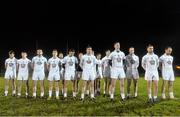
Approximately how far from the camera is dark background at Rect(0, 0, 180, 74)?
45.0 m

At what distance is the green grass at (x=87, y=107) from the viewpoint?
16000 millimetres

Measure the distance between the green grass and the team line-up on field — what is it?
74cm

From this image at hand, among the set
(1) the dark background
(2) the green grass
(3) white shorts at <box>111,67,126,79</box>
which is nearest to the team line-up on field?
(3) white shorts at <box>111,67,126,79</box>

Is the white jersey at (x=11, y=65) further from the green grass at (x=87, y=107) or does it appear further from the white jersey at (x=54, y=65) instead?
the green grass at (x=87, y=107)

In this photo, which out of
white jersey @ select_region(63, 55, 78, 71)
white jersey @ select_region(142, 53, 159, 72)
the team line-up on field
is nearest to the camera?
white jersey @ select_region(142, 53, 159, 72)

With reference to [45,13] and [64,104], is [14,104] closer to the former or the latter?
[64,104]

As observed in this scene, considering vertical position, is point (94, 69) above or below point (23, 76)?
above

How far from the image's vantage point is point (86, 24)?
150ft

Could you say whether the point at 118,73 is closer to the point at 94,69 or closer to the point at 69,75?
the point at 94,69

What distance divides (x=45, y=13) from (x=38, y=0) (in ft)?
5.35

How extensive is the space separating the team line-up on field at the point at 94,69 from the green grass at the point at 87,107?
0.74 metres

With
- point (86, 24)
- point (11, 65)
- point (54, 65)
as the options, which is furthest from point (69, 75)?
point (86, 24)

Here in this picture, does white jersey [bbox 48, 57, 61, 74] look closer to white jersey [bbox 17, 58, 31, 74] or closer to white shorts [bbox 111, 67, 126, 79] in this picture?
white jersey [bbox 17, 58, 31, 74]

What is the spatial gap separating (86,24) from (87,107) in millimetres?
29389
